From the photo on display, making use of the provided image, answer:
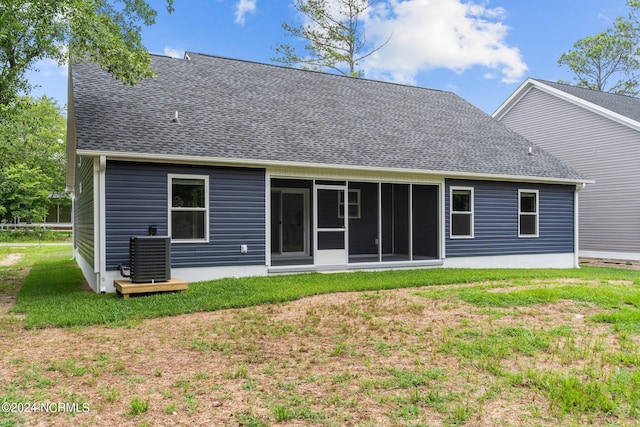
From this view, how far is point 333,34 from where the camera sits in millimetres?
25875

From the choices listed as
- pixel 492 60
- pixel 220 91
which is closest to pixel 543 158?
pixel 220 91

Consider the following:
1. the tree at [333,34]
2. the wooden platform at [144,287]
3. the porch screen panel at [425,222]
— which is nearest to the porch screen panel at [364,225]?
the porch screen panel at [425,222]

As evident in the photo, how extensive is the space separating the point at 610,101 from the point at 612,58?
51.4ft

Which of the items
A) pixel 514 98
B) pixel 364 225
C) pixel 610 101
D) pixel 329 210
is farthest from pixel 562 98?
pixel 329 210

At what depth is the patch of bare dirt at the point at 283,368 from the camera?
346 centimetres

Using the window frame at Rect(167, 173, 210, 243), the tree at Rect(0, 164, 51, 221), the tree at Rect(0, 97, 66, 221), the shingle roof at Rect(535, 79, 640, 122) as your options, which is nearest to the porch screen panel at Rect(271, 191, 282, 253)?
the window frame at Rect(167, 173, 210, 243)

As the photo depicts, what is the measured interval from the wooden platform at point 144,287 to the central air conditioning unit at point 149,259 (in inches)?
4.5

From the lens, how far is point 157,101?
10891 mm

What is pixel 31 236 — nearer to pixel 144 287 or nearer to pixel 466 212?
pixel 144 287

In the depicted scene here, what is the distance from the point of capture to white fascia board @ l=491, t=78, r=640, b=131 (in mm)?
16125

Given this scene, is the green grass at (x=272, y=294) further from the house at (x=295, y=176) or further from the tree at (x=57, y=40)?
the tree at (x=57, y=40)

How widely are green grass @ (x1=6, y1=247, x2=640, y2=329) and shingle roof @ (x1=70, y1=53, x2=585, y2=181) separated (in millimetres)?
2535

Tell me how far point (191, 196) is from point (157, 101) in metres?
2.80

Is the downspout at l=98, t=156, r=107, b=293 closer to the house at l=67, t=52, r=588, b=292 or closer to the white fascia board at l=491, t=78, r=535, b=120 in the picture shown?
the house at l=67, t=52, r=588, b=292
